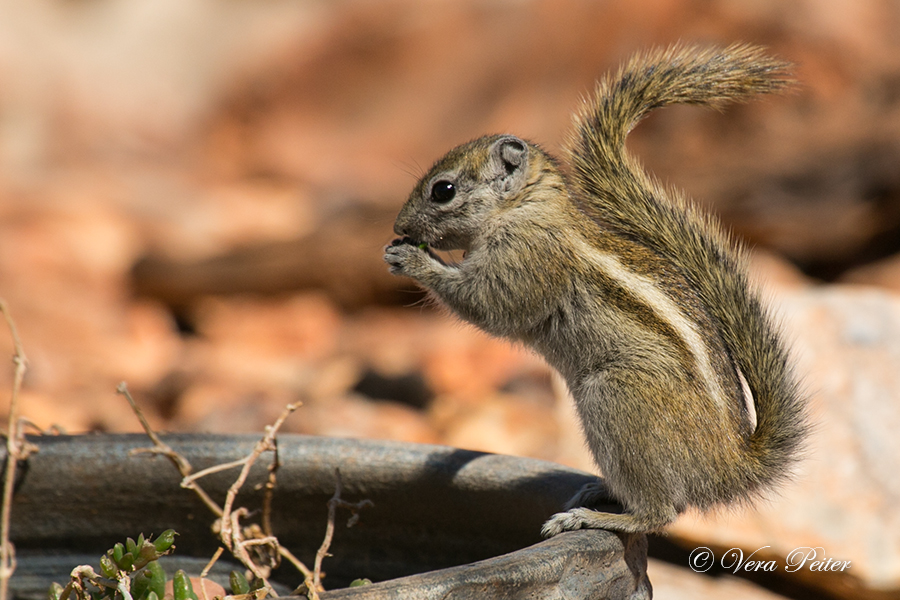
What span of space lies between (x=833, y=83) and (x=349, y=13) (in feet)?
17.8

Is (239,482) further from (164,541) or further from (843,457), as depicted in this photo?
(843,457)

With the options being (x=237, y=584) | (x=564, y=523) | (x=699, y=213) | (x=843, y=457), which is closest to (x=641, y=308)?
(x=699, y=213)

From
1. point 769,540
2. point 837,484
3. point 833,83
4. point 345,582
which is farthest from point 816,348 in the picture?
point 833,83

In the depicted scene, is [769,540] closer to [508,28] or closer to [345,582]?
[345,582]

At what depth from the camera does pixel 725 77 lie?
212 cm

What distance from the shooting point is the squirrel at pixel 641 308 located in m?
1.99

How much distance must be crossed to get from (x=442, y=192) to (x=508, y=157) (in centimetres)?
22

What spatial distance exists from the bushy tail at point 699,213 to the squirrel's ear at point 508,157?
0.27 metres

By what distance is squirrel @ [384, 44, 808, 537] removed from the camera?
1.99 m

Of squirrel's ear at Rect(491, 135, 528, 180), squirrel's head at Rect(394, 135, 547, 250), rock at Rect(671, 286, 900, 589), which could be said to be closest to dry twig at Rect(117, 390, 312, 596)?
squirrel's head at Rect(394, 135, 547, 250)

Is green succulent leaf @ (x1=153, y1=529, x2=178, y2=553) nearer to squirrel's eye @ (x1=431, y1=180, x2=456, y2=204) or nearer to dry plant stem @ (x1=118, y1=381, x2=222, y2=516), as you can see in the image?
dry plant stem @ (x1=118, y1=381, x2=222, y2=516)

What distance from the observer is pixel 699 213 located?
2.30m

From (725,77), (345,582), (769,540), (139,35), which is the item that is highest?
(139,35)

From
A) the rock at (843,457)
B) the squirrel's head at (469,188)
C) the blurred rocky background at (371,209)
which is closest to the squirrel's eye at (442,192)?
the squirrel's head at (469,188)
